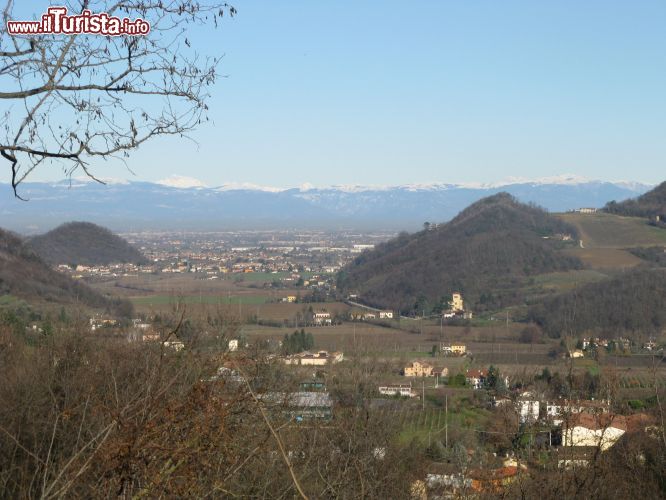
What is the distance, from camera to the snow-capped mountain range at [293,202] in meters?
128

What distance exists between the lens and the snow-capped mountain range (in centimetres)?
12770

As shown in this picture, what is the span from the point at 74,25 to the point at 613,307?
96.9ft

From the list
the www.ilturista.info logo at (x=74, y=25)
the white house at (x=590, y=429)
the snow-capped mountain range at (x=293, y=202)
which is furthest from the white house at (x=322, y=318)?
the snow-capped mountain range at (x=293, y=202)

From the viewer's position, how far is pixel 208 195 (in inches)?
6762

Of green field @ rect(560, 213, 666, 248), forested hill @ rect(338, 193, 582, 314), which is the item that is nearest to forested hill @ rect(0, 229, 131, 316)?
forested hill @ rect(338, 193, 582, 314)

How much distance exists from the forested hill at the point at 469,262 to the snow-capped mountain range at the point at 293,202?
73.1 meters

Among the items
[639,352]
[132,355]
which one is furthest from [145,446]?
[639,352]

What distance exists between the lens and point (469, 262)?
4488 centimetres

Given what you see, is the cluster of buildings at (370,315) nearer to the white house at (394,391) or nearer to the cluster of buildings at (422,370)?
the cluster of buildings at (422,370)

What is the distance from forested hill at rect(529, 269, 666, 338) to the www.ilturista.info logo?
25754 mm

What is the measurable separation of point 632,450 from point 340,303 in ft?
112

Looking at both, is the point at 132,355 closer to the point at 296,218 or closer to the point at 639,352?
the point at 639,352

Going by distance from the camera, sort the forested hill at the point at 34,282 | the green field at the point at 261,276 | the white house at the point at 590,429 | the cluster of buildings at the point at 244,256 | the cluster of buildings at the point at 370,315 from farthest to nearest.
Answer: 1. the cluster of buildings at the point at 244,256
2. the green field at the point at 261,276
3. the cluster of buildings at the point at 370,315
4. the forested hill at the point at 34,282
5. the white house at the point at 590,429

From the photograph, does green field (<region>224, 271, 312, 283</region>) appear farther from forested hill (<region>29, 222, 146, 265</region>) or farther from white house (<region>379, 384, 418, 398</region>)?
white house (<region>379, 384, 418, 398</region>)
